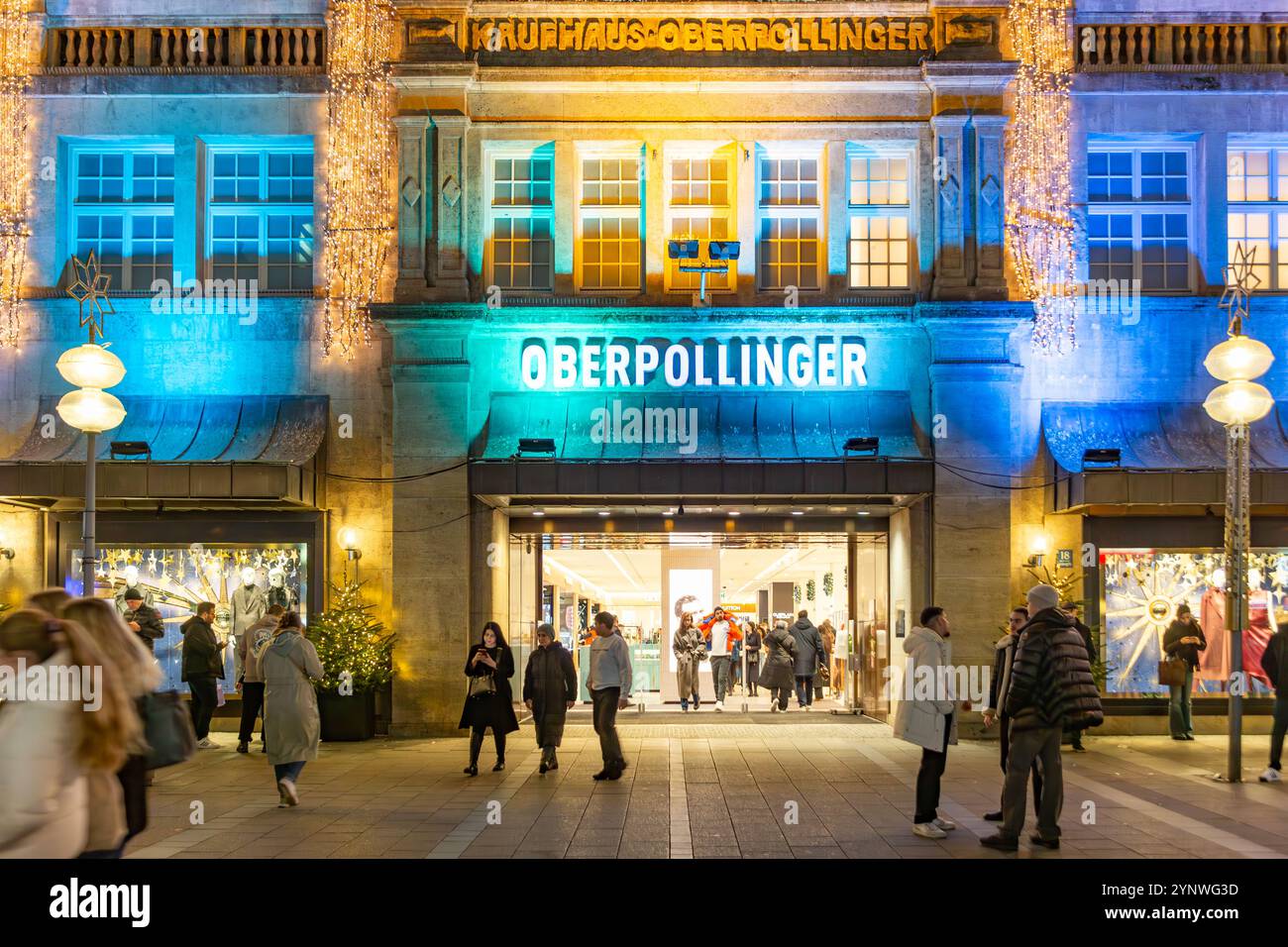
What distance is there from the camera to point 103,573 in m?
21.9

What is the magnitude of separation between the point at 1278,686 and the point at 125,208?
1836 centimetres

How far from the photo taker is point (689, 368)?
22.0m

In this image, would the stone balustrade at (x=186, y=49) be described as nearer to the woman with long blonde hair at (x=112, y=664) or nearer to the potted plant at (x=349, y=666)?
the potted plant at (x=349, y=666)

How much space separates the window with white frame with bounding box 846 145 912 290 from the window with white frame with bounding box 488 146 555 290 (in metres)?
4.88

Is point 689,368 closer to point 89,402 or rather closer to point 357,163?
point 357,163

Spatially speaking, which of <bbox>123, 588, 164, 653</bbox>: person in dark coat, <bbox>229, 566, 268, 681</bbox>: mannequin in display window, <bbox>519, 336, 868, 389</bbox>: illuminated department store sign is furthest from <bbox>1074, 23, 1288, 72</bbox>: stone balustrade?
<bbox>123, 588, 164, 653</bbox>: person in dark coat

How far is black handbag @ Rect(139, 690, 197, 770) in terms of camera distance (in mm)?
7121

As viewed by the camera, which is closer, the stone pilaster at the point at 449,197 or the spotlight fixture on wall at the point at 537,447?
the spotlight fixture on wall at the point at 537,447

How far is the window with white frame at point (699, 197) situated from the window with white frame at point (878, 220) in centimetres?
→ 196

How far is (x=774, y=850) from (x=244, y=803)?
19.5 feet

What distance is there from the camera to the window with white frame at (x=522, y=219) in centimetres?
2258

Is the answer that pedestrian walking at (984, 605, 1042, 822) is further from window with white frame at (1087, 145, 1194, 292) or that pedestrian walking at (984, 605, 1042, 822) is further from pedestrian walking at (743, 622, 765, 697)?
pedestrian walking at (743, 622, 765, 697)

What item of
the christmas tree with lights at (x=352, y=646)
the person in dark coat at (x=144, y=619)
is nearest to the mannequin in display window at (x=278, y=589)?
the christmas tree with lights at (x=352, y=646)
